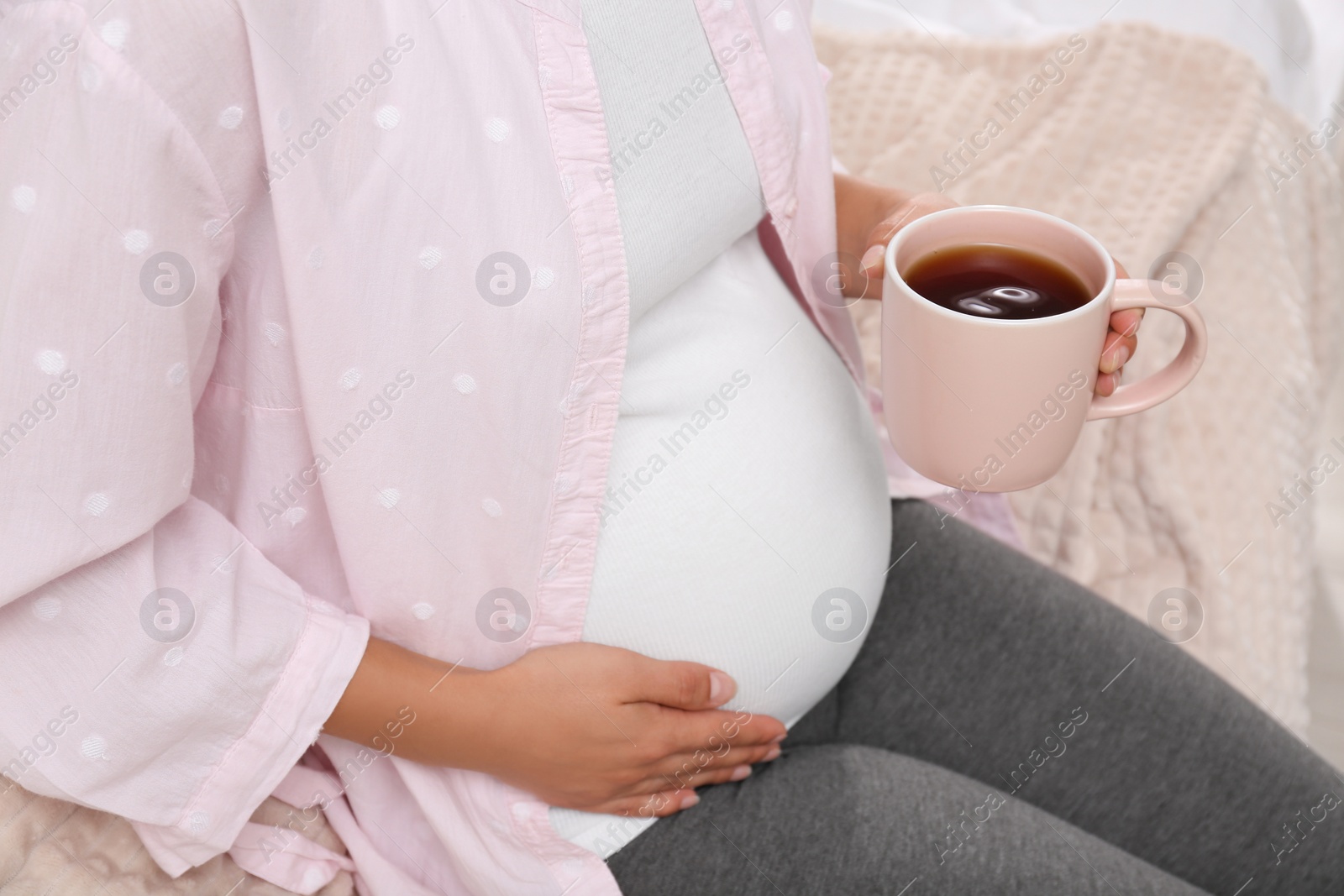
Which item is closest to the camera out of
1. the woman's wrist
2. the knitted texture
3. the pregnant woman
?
the pregnant woman

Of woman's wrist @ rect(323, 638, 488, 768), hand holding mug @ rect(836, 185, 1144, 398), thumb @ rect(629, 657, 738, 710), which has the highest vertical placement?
hand holding mug @ rect(836, 185, 1144, 398)

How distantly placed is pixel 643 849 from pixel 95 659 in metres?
0.32

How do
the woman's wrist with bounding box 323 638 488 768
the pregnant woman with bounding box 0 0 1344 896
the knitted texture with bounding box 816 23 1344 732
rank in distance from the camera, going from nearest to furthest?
the pregnant woman with bounding box 0 0 1344 896
the woman's wrist with bounding box 323 638 488 768
the knitted texture with bounding box 816 23 1344 732

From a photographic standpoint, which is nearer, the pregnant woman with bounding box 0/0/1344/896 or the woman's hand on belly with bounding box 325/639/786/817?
the pregnant woman with bounding box 0/0/1344/896

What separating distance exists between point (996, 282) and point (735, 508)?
0.20m

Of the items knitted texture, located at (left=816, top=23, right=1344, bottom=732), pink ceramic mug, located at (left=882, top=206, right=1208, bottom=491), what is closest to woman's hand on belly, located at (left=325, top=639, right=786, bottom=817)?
pink ceramic mug, located at (left=882, top=206, right=1208, bottom=491)

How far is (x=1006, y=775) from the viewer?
73 cm

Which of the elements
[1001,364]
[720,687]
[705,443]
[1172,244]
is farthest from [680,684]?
[1172,244]

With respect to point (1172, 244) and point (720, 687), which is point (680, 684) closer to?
point (720, 687)

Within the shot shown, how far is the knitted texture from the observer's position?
3.23 feet

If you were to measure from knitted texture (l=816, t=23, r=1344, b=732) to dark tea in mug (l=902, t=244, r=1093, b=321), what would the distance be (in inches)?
20.5

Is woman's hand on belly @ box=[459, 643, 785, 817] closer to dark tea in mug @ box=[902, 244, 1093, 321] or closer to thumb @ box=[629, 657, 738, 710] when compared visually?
thumb @ box=[629, 657, 738, 710]

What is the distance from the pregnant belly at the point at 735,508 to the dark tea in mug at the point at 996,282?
144mm

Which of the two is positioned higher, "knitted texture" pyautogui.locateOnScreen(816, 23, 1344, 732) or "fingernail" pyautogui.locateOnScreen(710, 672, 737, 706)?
"fingernail" pyautogui.locateOnScreen(710, 672, 737, 706)
